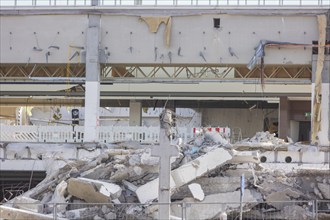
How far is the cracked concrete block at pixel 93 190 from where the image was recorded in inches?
625

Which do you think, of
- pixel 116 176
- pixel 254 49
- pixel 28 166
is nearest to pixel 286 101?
pixel 254 49

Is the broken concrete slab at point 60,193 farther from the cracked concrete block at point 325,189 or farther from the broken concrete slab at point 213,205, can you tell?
the cracked concrete block at point 325,189

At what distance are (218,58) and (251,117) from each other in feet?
48.3

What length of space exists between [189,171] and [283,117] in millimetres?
21852

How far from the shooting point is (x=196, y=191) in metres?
16.6

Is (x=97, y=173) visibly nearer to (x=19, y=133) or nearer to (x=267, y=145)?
(x=267, y=145)

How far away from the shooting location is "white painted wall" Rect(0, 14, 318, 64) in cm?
3094

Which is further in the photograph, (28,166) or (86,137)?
(86,137)

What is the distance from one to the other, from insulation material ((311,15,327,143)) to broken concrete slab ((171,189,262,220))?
1432 centimetres

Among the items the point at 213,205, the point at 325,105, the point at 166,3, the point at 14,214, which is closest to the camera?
the point at 14,214

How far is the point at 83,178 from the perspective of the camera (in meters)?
17.0

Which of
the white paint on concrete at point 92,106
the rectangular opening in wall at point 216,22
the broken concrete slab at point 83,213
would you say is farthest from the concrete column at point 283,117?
the broken concrete slab at point 83,213

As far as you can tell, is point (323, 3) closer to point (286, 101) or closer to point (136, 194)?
point (286, 101)

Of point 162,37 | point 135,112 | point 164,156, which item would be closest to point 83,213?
point 164,156
